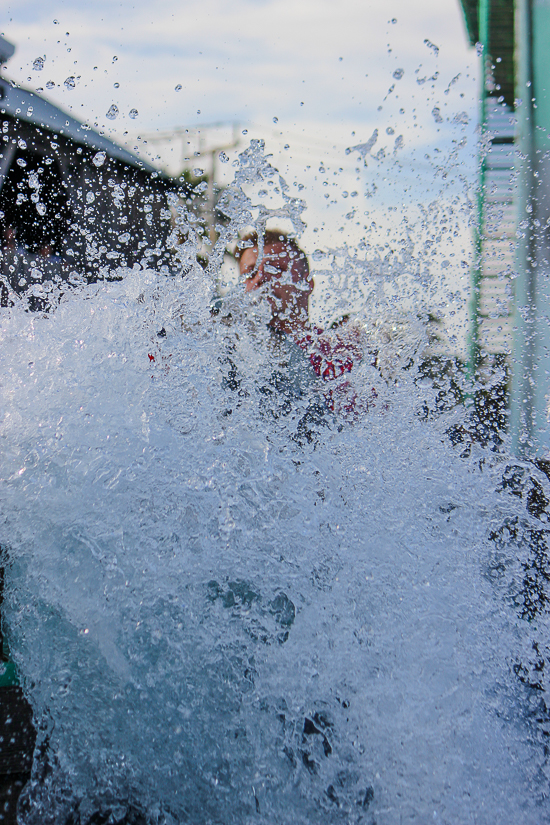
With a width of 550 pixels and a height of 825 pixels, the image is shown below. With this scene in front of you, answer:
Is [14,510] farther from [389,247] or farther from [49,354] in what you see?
[389,247]

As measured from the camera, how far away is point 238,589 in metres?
1.33

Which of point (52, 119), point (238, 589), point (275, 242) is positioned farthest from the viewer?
point (275, 242)

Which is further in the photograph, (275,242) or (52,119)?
(275,242)

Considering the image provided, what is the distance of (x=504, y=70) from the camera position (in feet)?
7.68

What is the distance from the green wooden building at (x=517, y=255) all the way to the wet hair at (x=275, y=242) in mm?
546

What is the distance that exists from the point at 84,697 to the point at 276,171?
1.54m

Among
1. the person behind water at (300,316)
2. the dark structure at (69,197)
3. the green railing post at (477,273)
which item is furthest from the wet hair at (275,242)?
the green railing post at (477,273)

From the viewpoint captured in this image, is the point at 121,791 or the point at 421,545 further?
the point at 421,545

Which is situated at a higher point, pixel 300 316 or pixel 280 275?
pixel 280 275

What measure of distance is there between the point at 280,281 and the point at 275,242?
17cm

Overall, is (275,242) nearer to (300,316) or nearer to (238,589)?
(300,316)

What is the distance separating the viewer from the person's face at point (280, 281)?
166cm

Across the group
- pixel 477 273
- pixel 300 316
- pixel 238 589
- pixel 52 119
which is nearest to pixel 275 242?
pixel 300 316

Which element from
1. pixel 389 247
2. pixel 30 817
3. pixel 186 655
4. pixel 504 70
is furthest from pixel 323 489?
pixel 504 70
